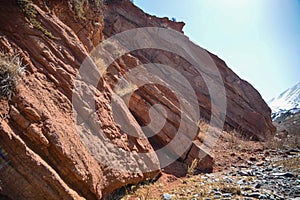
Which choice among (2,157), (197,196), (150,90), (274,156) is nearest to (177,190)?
(197,196)

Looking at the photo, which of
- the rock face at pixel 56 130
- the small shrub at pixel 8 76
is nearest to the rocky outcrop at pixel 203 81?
the rock face at pixel 56 130

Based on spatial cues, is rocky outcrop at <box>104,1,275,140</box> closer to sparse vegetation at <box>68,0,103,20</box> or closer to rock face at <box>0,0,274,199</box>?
sparse vegetation at <box>68,0,103,20</box>

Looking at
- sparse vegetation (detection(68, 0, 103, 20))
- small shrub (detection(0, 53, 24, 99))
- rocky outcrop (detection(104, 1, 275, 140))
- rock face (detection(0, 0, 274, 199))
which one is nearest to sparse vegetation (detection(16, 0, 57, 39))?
rock face (detection(0, 0, 274, 199))

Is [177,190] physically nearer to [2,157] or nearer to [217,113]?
[2,157]

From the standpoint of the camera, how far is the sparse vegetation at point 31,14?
383 cm

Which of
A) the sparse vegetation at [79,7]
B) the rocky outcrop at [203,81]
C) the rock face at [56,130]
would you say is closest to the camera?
the rock face at [56,130]

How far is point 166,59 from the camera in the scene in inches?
547

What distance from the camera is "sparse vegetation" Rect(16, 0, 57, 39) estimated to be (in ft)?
12.6

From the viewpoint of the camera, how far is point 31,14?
13.1 feet

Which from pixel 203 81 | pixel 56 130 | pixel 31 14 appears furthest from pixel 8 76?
pixel 203 81

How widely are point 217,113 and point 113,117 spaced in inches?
401

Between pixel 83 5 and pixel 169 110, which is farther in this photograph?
pixel 169 110

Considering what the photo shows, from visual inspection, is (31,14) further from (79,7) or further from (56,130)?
(79,7)

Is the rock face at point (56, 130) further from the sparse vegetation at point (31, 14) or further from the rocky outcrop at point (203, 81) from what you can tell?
the rocky outcrop at point (203, 81)
